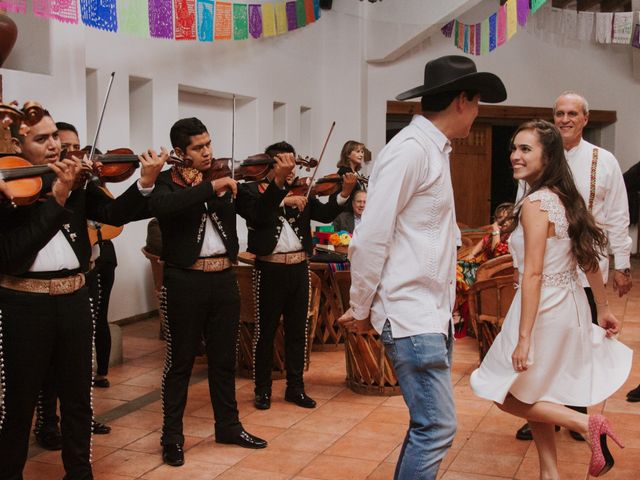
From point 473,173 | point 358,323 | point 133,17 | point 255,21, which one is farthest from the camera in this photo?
point 473,173

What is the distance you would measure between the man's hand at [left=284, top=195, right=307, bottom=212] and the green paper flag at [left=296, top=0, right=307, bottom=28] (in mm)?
4293

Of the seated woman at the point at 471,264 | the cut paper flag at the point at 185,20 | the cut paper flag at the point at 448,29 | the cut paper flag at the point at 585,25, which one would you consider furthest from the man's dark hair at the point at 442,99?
the cut paper flag at the point at 585,25

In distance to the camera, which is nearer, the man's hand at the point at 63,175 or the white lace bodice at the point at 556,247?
the man's hand at the point at 63,175

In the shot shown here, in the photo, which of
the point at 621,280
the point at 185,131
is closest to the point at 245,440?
the point at 185,131

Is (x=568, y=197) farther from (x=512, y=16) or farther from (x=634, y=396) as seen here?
(x=512, y=16)

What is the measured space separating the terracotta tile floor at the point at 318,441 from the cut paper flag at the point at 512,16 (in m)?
4.18

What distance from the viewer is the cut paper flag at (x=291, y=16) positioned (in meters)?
8.09

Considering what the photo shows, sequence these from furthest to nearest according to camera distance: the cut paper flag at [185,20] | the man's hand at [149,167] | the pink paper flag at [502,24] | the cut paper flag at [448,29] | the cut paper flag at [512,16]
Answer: the cut paper flag at [448,29] < the pink paper flag at [502,24] < the cut paper flag at [512,16] < the cut paper flag at [185,20] < the man's hand at [149,167]

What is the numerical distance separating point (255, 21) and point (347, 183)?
3.35 meters

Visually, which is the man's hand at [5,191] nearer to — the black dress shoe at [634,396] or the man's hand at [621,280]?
the man's hand at [621,280]

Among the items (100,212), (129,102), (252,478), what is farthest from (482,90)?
(129,102)

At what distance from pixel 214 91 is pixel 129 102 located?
105cm

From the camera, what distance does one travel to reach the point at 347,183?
4.62 m

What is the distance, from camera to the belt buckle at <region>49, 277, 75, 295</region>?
9.40 ft
